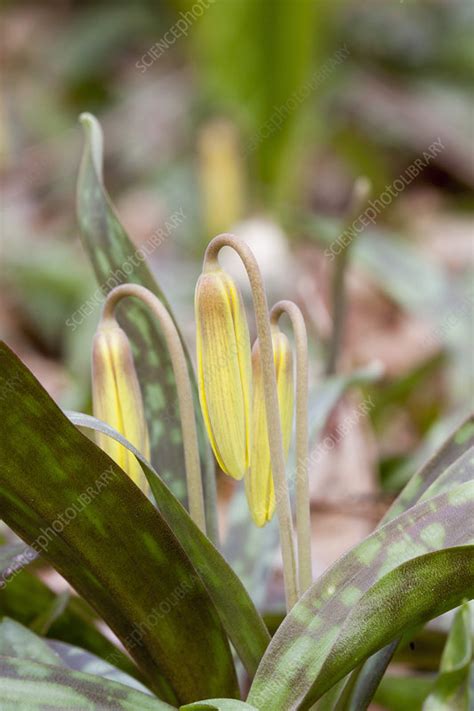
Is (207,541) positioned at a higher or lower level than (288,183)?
lower

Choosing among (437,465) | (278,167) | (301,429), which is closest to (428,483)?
(437,465)

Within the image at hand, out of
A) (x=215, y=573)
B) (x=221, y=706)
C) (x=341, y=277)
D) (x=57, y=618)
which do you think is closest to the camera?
(x=221, y=706)

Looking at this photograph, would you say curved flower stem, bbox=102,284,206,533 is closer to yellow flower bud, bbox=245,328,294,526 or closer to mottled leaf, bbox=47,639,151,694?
yellow flower bud, bbox=245,328,294,526

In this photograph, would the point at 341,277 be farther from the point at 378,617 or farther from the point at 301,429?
the point at 378,617

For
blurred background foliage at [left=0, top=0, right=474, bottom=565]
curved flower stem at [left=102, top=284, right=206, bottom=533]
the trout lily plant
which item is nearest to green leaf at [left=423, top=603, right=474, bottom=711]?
the trout lily plant

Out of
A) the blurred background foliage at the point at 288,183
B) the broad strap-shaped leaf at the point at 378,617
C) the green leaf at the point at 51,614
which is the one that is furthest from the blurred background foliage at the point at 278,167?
the broad strap-shaped leaf at the point at 378,617

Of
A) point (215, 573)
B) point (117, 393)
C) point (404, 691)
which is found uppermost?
point (117, 393)
